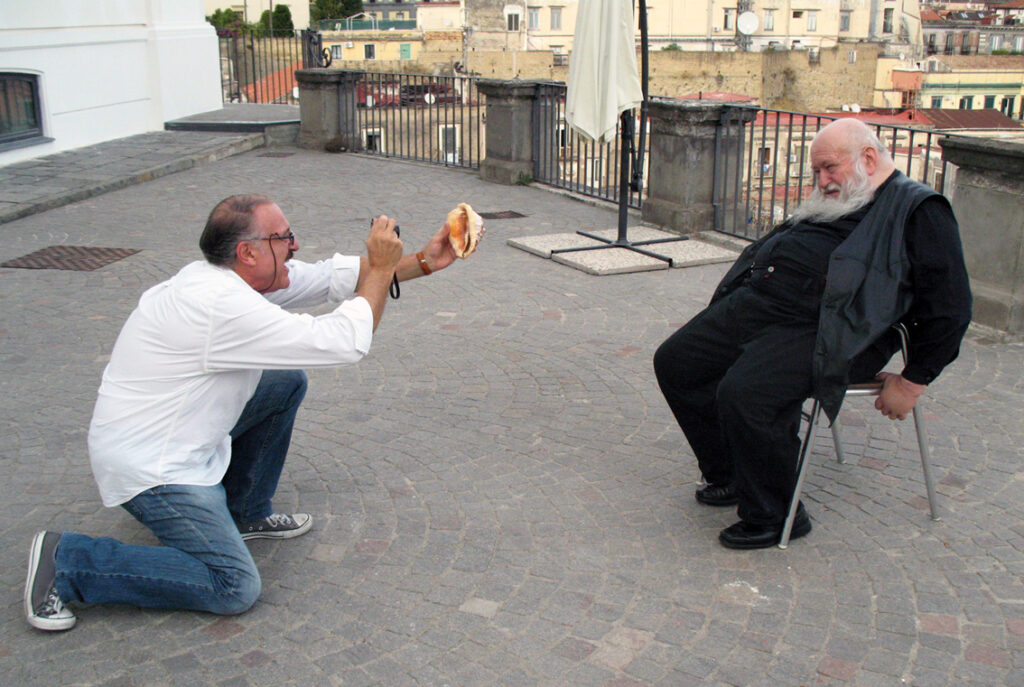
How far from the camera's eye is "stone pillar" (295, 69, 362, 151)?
50.2ft

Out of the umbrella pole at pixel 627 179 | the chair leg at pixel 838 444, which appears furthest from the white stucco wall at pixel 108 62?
the chair leg at pixel 838 444

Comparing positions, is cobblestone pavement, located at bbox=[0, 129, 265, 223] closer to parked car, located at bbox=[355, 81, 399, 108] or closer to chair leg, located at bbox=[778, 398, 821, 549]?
parked car, located at bbox=[355, 81, 399, 108]

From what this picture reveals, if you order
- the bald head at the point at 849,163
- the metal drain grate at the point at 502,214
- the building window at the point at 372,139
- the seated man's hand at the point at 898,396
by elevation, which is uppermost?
the bald head at the point at 849,163

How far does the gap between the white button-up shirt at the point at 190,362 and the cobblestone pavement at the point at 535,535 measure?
56cm

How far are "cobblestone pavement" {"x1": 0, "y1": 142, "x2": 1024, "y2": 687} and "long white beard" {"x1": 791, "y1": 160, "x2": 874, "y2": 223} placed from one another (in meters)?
1.28

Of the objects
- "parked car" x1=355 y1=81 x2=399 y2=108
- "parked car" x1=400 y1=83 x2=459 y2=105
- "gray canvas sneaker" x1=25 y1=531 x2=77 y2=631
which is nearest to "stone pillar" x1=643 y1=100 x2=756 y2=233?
"parked car" x1=400 y1=83 x2=459 y2=105

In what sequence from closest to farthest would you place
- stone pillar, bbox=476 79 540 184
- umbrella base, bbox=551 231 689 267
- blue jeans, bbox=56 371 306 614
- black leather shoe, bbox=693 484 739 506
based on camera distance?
blue jeans, bbox=56 371 306 614, black leather shoe, bbox=693 484 739 506, umbrella base, bbox=551 231 689 267, stone pillar, bbox=476 79 540 184

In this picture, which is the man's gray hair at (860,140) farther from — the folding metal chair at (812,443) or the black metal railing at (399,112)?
the black metal railing at (399,112)

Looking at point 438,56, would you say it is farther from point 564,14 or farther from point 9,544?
point 9,544

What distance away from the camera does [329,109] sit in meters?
15.4

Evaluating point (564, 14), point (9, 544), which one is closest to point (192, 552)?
point (9, 544)

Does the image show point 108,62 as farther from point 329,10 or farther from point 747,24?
point 329,10

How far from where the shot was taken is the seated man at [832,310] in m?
3.71

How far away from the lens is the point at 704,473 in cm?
442
